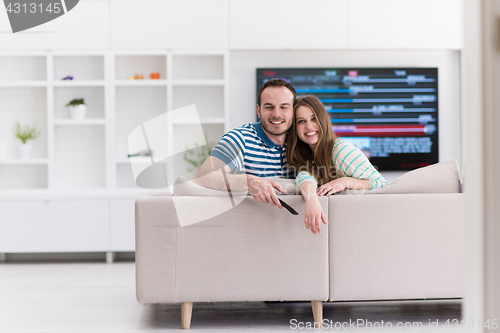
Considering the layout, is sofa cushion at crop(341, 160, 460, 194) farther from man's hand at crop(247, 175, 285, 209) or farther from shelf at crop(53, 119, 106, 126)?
shelf at crop(53, 119, 106, 126)

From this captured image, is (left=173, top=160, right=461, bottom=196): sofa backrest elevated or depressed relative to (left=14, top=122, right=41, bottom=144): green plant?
depressed

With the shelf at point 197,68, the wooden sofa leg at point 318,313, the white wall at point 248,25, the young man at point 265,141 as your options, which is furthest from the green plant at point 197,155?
the wooden sofa leg at point 318,313

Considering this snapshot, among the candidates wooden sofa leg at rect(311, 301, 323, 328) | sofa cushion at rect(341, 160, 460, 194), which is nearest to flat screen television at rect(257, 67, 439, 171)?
sofa cushion at rect(341, 160, 460, 194)

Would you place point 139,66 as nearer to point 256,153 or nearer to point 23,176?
point 23,176

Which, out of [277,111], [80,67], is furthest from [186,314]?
[80,67]

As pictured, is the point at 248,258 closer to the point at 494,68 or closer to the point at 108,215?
the point at 494,68

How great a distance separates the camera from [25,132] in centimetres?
367

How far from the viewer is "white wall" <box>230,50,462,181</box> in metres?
3.82

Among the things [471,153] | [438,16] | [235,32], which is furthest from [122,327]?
[438,16]


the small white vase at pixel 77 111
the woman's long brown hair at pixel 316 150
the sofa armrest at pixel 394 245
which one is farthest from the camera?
the small white vase at pixel 77 111

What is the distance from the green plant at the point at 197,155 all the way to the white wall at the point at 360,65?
1.06 feet

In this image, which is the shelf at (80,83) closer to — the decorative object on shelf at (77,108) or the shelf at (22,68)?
the decorative object on shelf at (77,108)

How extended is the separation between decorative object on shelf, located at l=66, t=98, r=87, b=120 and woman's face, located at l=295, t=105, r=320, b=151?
7.74 ft

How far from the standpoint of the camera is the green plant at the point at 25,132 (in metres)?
3.63
